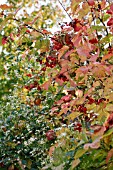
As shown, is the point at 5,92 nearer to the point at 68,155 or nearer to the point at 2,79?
the point at 2,79

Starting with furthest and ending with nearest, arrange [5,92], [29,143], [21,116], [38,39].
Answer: [5,92], [21,116], [29,143], [38,39]

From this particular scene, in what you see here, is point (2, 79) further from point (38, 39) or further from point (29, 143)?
point (38, 39)

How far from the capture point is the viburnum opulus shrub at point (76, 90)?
1225mm

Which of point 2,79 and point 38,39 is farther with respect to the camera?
point 2,79

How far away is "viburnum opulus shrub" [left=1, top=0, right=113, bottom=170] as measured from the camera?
48.2 inches

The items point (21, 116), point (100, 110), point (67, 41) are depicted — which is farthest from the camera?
point (21, 116)

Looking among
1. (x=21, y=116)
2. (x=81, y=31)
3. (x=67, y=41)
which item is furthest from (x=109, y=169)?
(x=21, y=116)

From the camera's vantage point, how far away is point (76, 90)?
169 cm

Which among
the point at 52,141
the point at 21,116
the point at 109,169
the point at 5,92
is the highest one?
the point at 5,92

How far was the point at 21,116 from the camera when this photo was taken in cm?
319

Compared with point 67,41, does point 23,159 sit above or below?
below

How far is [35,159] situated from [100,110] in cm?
169

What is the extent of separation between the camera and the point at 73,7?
56.3 inches

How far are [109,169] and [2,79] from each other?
136 inches
